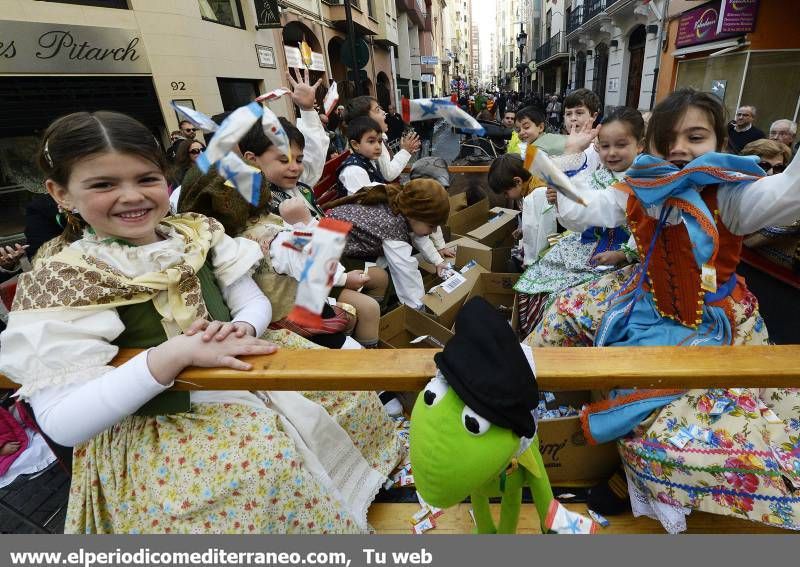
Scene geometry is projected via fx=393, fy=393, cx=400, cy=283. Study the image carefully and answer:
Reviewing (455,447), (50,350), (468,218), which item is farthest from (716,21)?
Answer: (50,350)

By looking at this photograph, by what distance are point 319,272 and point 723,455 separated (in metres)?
1.25

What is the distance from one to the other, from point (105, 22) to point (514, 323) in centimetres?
762

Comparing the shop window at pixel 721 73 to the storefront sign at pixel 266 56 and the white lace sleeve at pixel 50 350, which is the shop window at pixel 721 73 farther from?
the white lace sleeve at pixel 50 350

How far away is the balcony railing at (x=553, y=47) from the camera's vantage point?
75.0 ft

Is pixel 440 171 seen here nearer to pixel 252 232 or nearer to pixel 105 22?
pixel 252 232

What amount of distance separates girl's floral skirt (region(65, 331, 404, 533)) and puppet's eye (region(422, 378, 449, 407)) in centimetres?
51

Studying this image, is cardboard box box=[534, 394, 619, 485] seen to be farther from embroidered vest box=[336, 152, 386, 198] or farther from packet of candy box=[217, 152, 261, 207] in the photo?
embroidered vest box=[336, 152, 386, 198]

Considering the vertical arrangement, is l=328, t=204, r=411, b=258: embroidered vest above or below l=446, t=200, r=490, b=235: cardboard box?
above

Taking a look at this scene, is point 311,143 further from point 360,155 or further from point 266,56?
point 266,56

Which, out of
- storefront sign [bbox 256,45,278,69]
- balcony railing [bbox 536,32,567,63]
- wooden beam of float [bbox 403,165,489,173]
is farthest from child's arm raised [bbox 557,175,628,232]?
balcony railing [bbox 536,32,567,63]

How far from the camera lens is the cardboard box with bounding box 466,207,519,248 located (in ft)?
10.6

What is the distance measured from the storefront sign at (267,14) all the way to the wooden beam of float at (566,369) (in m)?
9.88

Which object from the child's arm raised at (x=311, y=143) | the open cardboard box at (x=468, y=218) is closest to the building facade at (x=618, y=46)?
the open cardboard box at (x=468, y=218)

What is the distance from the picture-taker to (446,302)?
99.4 inches
